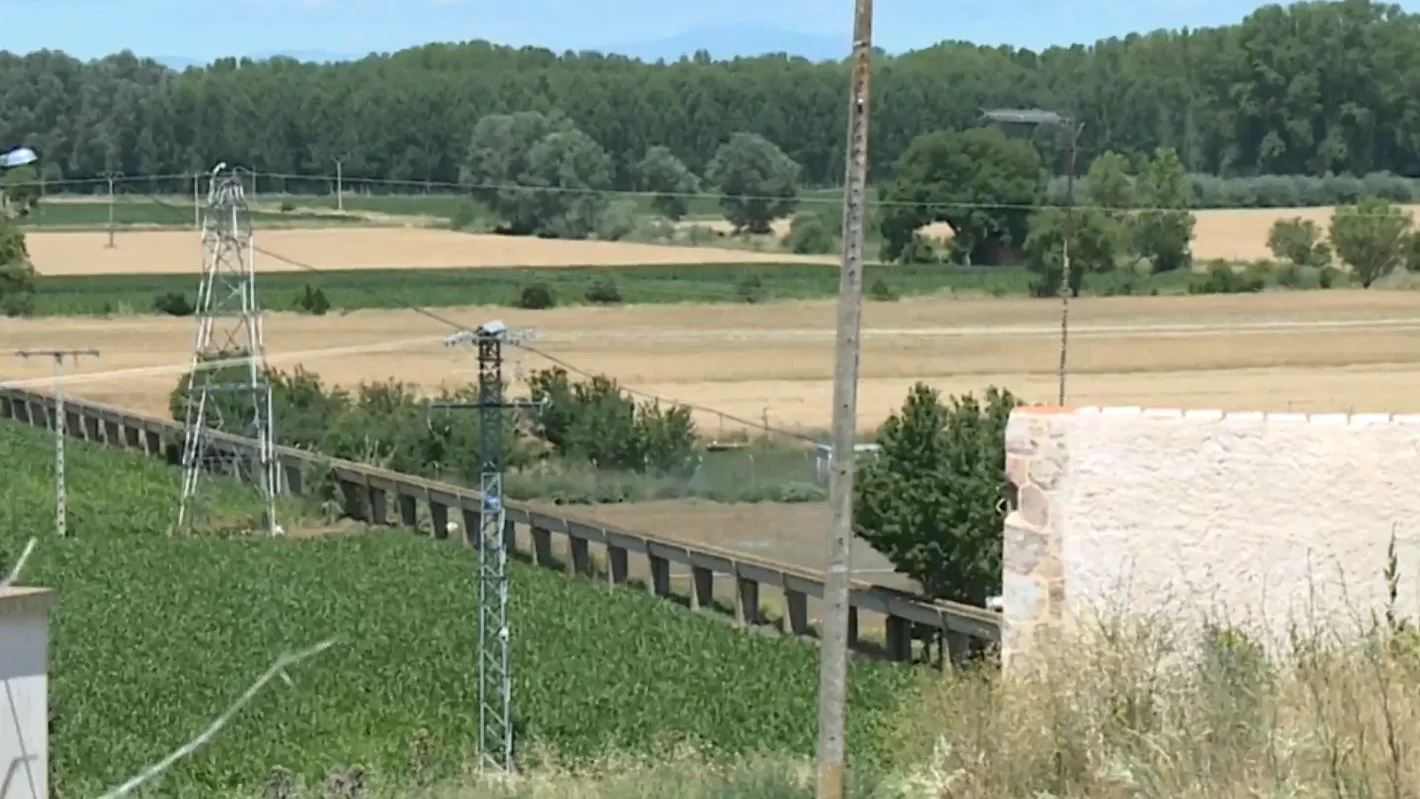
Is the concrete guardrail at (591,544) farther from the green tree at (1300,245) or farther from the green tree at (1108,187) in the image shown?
the green tree at (1300,245)

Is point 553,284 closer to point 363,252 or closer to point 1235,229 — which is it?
point 363,252

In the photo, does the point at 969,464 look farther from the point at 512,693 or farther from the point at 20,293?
the point at 20,293

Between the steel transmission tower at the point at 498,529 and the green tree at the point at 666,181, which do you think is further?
the green tree at the point at 666,181

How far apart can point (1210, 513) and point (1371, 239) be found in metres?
70.3

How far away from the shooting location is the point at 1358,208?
8000 cm

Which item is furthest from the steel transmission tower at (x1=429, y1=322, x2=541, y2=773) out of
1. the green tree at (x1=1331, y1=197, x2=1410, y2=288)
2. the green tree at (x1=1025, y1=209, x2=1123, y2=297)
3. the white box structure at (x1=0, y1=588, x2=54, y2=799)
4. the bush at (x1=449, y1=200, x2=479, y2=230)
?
the bush at (x1=449, y1=200, x2=479, y2=230)

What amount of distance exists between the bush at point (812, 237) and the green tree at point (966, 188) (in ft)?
36.8

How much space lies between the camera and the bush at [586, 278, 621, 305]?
242 ft

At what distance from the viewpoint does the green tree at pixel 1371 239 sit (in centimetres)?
7800

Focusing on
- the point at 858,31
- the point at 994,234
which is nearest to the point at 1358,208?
the point at 994,234

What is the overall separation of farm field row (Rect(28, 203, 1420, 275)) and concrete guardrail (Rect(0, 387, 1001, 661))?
31734mm

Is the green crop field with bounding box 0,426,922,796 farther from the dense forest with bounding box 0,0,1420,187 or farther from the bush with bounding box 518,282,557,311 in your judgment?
the dense forest with bounding box 0,0,1420,187

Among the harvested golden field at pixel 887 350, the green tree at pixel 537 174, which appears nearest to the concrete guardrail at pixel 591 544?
the harvested golden field at pixel 887 350

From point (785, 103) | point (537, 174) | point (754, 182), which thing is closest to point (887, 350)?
point (537, 174)
